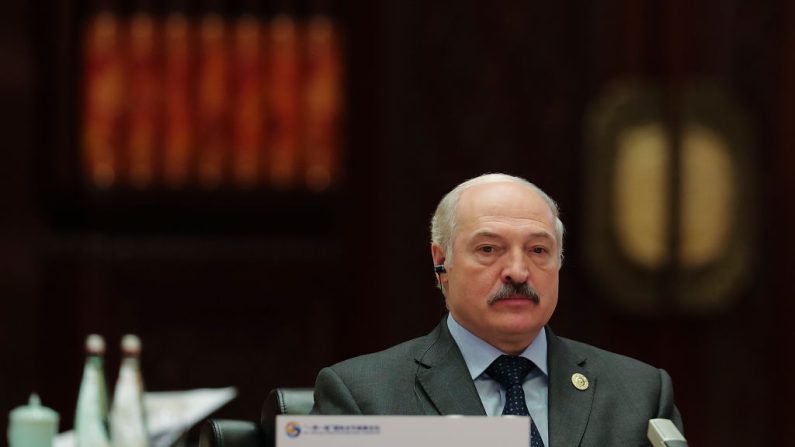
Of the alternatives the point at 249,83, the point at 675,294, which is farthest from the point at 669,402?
the point at 249,83

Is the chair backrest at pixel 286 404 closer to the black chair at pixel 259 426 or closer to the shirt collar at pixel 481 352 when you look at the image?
the black chair at pixel 259 426

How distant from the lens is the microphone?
2.75 meters

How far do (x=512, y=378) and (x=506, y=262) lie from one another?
0.25 metres

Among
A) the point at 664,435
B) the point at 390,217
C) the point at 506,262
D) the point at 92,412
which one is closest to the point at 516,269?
the point at 506,262

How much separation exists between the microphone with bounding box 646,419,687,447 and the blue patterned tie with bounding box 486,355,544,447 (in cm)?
32

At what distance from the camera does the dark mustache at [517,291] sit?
10.5ft

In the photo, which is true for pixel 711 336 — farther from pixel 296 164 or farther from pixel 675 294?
pixel 296 164

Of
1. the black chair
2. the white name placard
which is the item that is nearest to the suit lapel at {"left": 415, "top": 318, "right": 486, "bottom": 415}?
the black chair

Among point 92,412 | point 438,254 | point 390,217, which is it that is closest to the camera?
point 92,412

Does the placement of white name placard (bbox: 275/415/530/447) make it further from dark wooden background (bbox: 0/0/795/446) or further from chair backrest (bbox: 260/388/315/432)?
dark wooden background (bbox: 0/0/795/446)

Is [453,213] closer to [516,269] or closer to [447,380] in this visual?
[516,269]

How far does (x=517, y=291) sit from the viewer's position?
10.5ft

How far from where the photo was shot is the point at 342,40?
24.3 ft

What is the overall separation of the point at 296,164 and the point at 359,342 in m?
0.93
